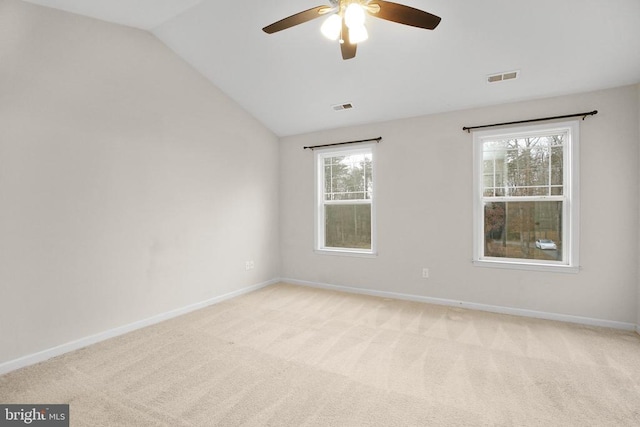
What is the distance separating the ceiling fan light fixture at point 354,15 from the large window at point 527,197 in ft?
8.39

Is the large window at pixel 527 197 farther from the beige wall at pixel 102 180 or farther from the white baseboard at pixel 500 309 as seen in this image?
the beige wall at pixel 102 180

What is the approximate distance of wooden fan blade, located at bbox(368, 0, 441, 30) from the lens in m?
1.84

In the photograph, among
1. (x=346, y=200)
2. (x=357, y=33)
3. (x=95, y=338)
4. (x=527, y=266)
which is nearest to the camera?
(x=357, y=33)

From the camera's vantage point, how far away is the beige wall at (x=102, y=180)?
2.40 metres

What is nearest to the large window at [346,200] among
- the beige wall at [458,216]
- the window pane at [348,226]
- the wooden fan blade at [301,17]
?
the window pane at [348,226]

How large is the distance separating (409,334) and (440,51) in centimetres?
286

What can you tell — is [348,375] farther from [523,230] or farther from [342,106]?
[342,106]

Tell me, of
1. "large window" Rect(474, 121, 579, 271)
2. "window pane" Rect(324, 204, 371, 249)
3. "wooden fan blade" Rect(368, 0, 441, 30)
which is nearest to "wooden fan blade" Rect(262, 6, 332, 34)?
"wooden fan blade" Rect(368, 0, 441, 30)

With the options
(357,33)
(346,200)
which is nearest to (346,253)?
(346,200)

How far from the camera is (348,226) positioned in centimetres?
479

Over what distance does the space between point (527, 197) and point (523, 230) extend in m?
0.40

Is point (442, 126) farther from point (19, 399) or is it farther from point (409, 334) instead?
point (19, 399)

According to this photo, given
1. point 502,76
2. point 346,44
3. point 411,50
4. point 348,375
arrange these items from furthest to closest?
point 502,76, point 411,50, point 348,375, point 346,44

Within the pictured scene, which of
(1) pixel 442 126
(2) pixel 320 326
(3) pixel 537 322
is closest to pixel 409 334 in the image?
(2) pixel 320 326
